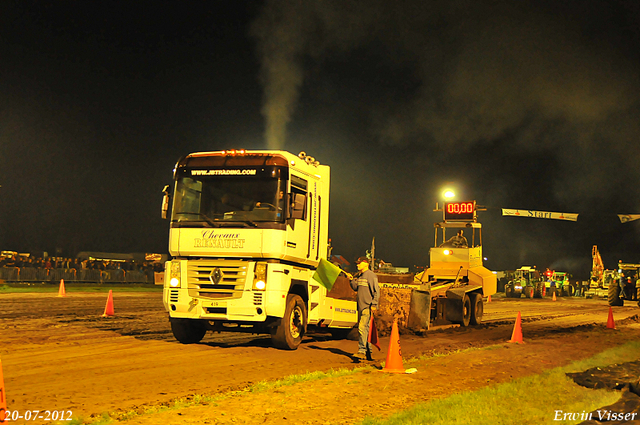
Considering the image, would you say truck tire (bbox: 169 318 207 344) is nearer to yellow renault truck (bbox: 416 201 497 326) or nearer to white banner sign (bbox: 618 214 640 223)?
yellow renault truck (bbox: 416 201 497 326)

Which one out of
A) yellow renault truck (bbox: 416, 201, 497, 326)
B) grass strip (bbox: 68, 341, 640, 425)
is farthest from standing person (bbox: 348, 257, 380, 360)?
yellow renault truck (bbox: 416, 201, 497, 326)

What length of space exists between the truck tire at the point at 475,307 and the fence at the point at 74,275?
27.9m

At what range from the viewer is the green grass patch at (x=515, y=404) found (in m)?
6.57

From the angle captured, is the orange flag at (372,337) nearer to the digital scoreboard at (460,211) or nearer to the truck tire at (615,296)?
the digital scoreboard at (460,211)

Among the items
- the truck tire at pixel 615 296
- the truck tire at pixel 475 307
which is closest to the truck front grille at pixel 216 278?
the truck tire at pixel 475 307

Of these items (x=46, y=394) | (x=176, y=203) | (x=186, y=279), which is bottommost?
(x=46, y=394)

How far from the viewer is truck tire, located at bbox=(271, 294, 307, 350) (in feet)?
37.8

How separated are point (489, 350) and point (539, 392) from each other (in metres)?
4.71

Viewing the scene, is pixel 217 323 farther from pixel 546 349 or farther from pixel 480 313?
pixel 480 313

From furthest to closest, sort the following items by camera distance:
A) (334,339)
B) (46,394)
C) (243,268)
A: (334,339) → (243,268) → (46,394)

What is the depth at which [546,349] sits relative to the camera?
1352 cm

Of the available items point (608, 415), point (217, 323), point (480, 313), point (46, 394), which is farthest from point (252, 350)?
point (480, 313)

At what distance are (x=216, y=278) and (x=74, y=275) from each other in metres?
31.1

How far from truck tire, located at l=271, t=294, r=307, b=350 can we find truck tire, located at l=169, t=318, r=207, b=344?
160 cm
